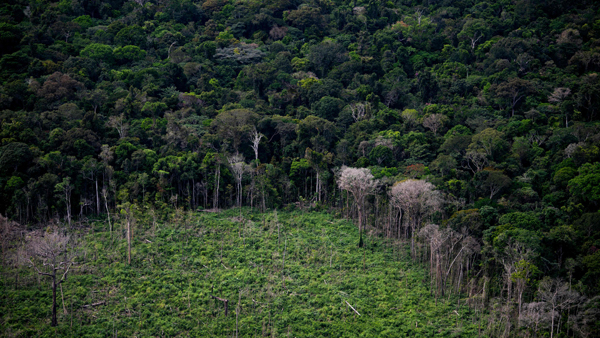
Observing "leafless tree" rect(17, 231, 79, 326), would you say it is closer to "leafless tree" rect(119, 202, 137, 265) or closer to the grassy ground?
the grassy ground

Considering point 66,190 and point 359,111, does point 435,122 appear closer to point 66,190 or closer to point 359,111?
point 359,111

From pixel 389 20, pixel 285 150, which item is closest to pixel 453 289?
pixel 285 150

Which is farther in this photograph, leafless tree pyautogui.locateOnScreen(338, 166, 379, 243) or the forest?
leafless tree pyautogui.locateOnScreen(338, 166, 379, 243)

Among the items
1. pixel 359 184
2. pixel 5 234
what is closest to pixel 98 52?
pixel 5 234

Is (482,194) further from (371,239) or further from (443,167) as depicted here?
(371,239)

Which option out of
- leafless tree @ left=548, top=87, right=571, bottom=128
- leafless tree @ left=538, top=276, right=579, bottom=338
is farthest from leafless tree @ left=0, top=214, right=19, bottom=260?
leafless tree @ left=548, top=87, right=571, bottom=128

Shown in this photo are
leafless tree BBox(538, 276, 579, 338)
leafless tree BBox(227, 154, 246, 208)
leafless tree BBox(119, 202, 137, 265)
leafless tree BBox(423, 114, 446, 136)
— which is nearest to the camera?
leafless tree BBox(538, 276, 579, 338)

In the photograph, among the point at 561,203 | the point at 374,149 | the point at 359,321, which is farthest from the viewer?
the point at 374,149

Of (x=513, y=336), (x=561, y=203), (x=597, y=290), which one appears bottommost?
(x=513, y=336)
